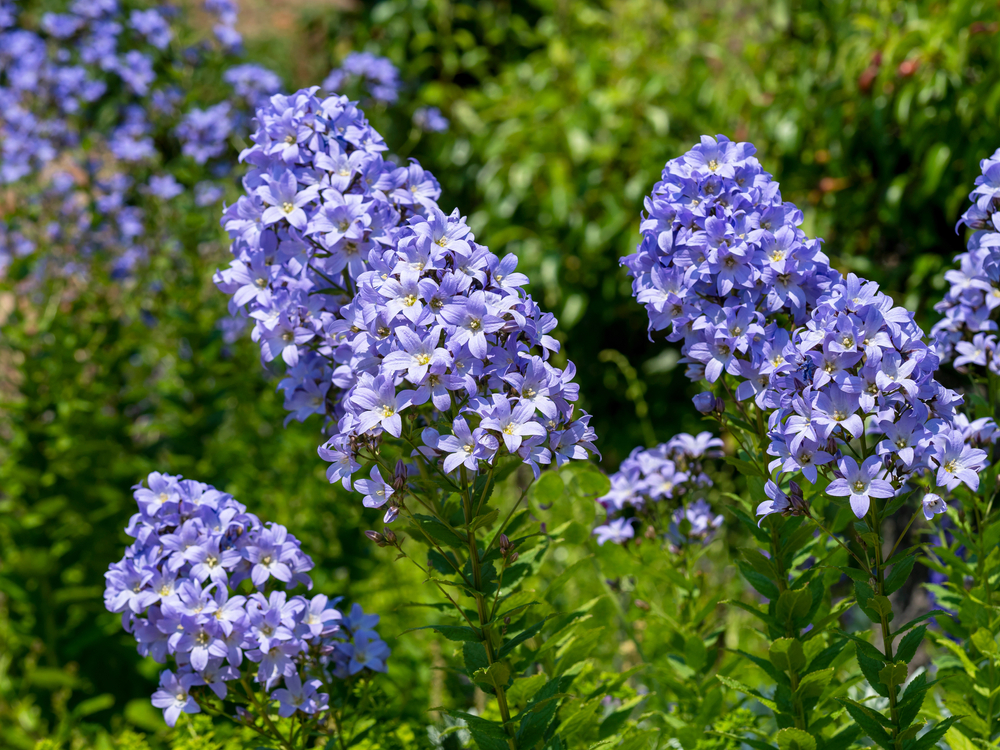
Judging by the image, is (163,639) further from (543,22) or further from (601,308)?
(543,22)

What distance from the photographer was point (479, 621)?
1.82 m

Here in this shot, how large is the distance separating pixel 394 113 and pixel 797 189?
2.78 metres

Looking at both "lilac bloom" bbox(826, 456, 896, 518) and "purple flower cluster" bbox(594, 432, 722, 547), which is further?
"purple flower cluster" bbox(594, 432, 722, 547)

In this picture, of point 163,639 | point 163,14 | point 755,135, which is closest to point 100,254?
point 163,14

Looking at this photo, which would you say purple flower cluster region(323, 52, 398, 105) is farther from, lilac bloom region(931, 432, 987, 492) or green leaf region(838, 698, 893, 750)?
green leaf region(838, 698, 893, 750)

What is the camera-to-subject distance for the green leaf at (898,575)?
63.8 inches

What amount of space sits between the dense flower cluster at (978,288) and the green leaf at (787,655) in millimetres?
726

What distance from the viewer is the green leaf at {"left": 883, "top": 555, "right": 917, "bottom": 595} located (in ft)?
5.32

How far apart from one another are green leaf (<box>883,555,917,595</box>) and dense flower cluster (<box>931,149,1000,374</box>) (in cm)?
53

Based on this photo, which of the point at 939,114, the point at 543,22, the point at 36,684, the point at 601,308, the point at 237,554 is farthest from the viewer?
the point at 543,22

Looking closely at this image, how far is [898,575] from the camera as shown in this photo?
5.40 feet

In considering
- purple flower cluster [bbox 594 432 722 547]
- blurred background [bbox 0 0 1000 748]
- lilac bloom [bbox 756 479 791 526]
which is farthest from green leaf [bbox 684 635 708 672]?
lilac bloom [bbox 756 479 791 526]

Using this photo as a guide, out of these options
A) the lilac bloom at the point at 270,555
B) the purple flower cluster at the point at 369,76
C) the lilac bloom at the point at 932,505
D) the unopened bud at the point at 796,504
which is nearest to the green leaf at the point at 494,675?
the lilac bloom at the point at 270,555

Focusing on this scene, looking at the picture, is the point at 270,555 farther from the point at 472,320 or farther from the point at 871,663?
the point at 871,663
